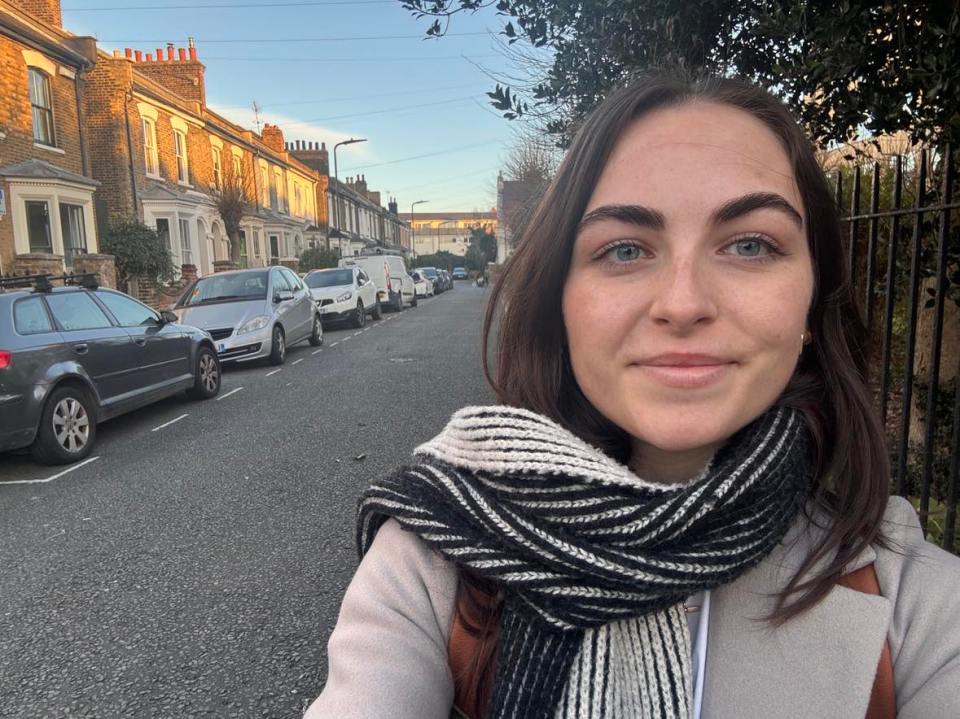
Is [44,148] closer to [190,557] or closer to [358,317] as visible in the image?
[358,317]

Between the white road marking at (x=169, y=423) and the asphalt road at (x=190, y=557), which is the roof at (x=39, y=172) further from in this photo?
the white road marking at (x=169, y=423)

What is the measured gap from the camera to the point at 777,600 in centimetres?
113

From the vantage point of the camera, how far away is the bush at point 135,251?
16.7 m

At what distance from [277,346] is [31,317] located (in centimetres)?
534

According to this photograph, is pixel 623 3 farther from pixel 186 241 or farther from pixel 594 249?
pixel 186 241

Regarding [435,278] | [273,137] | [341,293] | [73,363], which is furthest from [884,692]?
[273,137]

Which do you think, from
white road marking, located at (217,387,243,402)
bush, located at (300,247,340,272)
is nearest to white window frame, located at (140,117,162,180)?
bush, located at (300,247,340,272)

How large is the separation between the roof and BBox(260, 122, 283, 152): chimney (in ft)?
70.8

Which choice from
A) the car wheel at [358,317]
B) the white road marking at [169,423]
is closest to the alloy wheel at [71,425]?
the white road marking at [169,423]

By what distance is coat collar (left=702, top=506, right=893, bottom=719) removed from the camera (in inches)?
41.3

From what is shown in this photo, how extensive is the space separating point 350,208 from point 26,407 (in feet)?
166

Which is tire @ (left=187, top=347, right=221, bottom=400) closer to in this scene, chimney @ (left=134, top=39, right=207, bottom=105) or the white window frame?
the white window frame

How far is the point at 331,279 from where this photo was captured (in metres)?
17.3

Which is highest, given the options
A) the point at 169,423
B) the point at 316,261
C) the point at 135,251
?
the point at 135,251
